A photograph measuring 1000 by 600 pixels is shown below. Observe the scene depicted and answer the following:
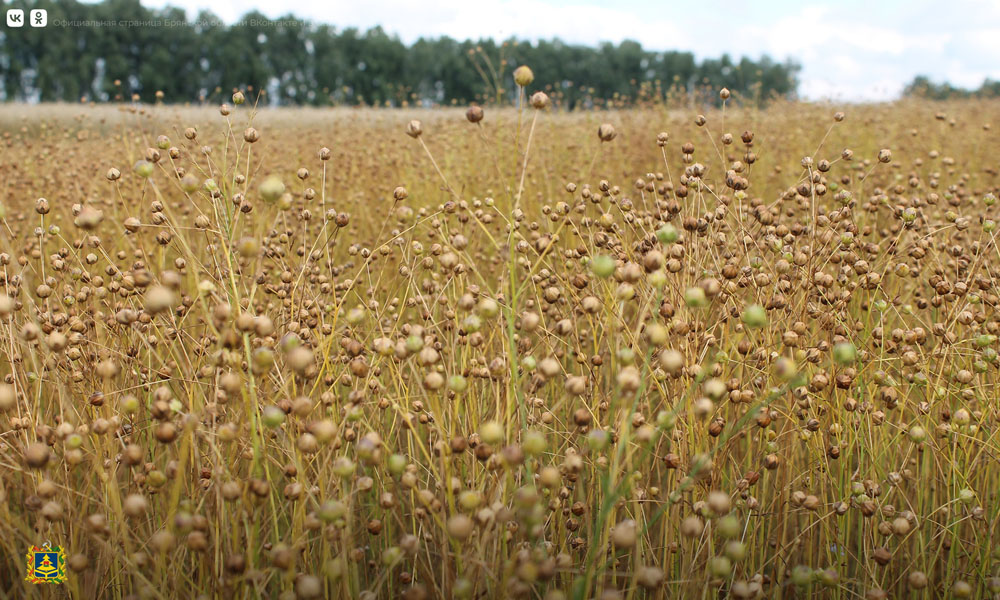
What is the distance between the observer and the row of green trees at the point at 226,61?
33.5 m

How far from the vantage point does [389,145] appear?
5.10 m

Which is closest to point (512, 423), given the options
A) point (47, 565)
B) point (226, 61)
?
point (47, 565)

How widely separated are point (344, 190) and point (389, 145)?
1.48 m

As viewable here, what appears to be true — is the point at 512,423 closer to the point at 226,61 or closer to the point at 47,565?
the point at 47,565

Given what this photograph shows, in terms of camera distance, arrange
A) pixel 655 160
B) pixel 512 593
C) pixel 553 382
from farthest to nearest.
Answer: pixel 655 160, pixel 553 382, pixel 512 593

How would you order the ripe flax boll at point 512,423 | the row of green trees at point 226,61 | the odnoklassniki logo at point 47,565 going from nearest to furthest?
1. the ripe flax boll at point 512,423
2. the odnoklassniki logo at point 47,565
3. the row of green trees at point 226,61

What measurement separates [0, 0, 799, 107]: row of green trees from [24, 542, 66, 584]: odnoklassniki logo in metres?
32.4

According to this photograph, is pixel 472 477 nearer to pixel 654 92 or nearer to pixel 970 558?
pixel 970 558

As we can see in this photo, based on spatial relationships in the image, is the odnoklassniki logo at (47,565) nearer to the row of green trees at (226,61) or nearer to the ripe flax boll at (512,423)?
the ripe flax boll at (512,423)

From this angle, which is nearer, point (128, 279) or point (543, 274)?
point (128, 279)

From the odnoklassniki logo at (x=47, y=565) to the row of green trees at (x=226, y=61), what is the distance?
106 ft

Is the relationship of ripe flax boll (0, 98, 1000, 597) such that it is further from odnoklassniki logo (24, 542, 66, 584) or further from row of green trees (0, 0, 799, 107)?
row of green trees (0, 0, 799, 107)

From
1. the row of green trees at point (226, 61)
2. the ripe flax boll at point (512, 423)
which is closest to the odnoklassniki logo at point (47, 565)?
the ripe flax boll at point (512, 423)

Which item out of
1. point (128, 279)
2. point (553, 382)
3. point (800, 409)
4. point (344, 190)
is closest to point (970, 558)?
point (800, 409)
